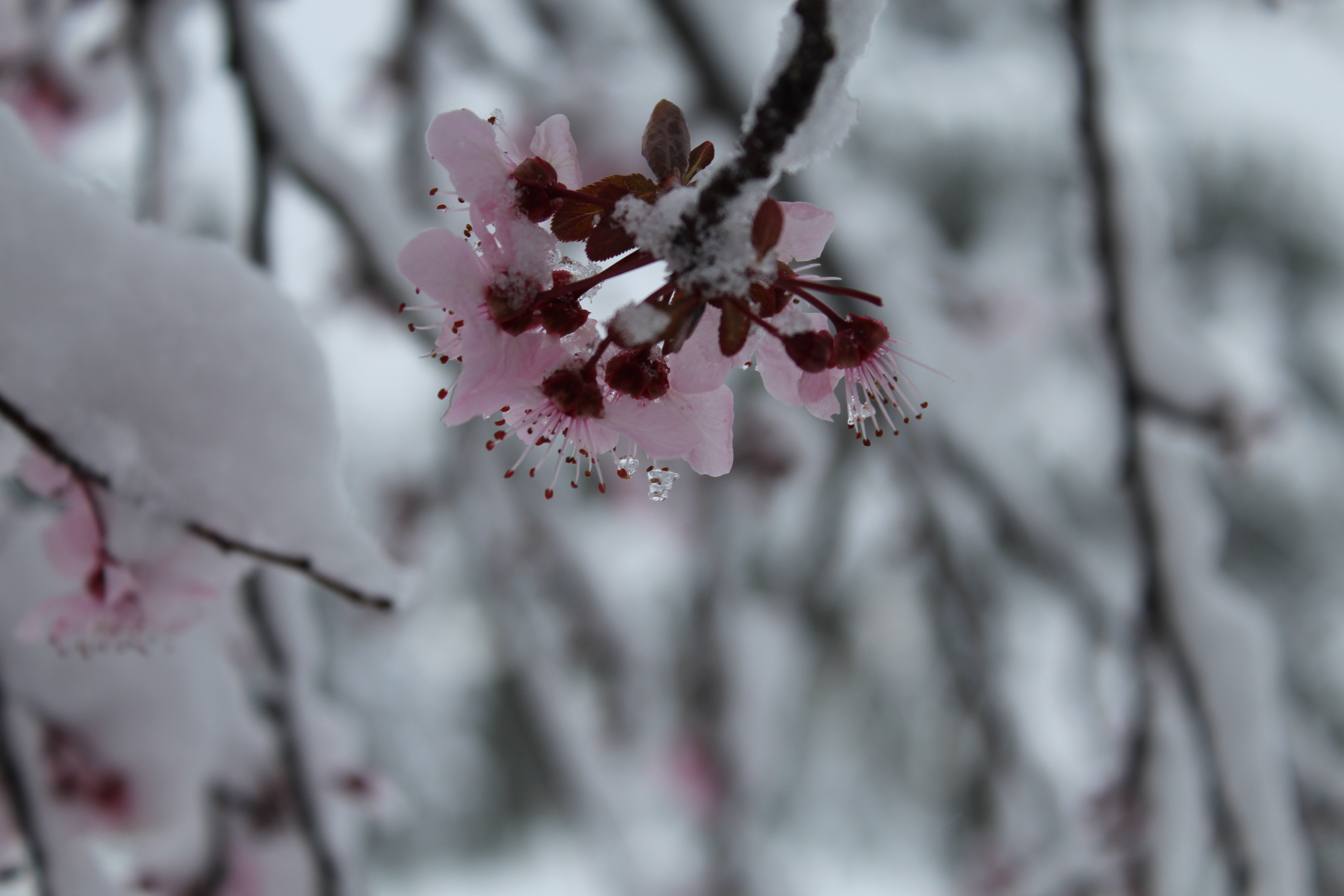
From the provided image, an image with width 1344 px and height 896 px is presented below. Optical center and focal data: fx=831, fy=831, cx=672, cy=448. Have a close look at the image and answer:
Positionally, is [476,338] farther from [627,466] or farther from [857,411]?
[857,411]

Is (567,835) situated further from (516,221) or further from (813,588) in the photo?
(516,221)

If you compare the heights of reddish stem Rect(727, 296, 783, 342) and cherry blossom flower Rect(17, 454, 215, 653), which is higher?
reddish stem Rect(727, 296, 783, 342)

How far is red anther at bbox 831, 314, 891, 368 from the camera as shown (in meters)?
0.64

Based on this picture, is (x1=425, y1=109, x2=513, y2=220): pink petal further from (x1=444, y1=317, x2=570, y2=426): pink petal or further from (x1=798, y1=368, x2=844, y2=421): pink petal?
(x1=798, y1=368, x2=844, y2=421): pink petal

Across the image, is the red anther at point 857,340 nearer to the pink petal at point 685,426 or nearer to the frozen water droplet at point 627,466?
the pink petal at point 685,426

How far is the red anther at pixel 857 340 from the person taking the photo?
64cm

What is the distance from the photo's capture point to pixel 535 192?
0.64 m

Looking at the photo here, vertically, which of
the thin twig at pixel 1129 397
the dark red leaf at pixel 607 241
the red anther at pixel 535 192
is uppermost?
the thin twig at pixel 1129 397

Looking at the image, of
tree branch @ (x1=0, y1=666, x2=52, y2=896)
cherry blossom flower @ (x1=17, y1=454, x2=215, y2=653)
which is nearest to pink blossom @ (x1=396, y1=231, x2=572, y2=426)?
cherry blossom flower @ (x1=17, y1=454, x2=215, y2=653)

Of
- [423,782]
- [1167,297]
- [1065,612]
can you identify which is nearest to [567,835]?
[423,782]

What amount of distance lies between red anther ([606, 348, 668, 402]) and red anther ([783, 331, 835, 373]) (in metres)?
0.10

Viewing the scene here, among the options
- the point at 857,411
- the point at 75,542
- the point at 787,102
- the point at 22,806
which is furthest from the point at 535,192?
the point at 22,806

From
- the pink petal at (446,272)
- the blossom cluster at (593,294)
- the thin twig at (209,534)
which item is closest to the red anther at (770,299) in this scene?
the blossom cluster at (593,294)

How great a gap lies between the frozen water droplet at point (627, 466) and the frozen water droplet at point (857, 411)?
0.67 ft
